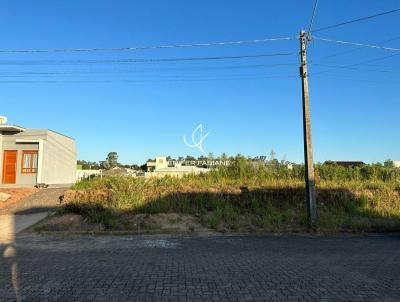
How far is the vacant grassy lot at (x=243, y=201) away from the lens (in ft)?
52.3

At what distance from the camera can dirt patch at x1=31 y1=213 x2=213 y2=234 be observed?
49.1ft

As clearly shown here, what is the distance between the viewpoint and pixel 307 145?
15.7 meters

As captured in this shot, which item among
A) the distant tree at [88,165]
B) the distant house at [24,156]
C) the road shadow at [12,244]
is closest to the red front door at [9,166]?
the distant house at [24,156]

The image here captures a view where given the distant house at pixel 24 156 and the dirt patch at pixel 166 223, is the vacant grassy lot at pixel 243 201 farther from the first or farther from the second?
the distant house at pixel 24 156

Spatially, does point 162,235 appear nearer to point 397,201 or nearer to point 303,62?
point 303,62

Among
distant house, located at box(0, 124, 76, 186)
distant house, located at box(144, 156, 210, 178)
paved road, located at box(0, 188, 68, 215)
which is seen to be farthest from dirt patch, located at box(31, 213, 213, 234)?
distant house, located at box(0, 124, 76, 186)

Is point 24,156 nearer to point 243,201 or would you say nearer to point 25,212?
point 25,212

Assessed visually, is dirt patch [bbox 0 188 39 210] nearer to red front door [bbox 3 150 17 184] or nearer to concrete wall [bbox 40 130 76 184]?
concrete wall [bbox 40 130 76 184]

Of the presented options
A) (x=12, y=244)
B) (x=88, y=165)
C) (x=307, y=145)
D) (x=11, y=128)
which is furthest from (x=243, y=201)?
(x=88, y=165)

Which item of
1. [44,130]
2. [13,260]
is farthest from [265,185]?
[44,130]

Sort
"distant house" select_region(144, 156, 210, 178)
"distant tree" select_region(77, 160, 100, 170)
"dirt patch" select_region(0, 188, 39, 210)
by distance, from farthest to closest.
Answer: "distant tree" select_region(77, 160, 100, 170) < "distant house" select_region(144, 156, 210, 178) < "dirt patch" select_region(0, 188, 39, 210)

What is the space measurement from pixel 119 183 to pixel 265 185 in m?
6.76

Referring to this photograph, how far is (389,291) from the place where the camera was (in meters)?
6.48

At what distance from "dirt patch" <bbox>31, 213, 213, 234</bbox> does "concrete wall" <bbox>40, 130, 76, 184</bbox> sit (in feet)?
48.1
